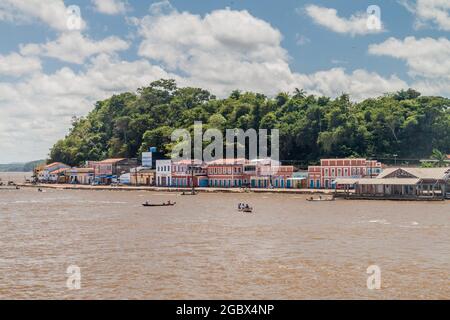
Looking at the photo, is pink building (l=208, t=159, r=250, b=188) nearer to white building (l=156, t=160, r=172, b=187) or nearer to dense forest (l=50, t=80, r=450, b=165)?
white building (l=156, t=160, r=172, b=187)

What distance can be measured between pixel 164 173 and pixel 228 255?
105 metres

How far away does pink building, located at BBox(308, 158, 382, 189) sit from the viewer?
11369 centimetres

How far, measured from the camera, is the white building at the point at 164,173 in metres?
142

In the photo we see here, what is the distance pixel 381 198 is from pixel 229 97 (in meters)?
101

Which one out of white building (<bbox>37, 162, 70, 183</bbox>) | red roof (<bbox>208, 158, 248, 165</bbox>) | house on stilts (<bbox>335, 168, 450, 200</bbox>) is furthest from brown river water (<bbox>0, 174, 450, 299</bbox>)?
white building (<bbox>37, 162, 70, 183</bbox>)

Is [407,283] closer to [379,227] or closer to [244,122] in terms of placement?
[379,227]

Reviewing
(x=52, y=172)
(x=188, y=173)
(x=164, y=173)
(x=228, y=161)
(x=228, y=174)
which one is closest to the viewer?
(x=228, y=174)

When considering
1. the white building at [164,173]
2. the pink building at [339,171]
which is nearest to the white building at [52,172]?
the white building at [164,173]

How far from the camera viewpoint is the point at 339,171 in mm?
116625

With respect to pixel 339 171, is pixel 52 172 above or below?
above

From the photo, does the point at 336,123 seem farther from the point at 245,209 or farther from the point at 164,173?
the point at 245,209

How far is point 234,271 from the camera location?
3503 centimetres

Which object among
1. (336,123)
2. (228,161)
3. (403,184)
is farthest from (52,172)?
(403,184)

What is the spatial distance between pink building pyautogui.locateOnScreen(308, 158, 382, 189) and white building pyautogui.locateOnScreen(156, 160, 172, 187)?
123ft
